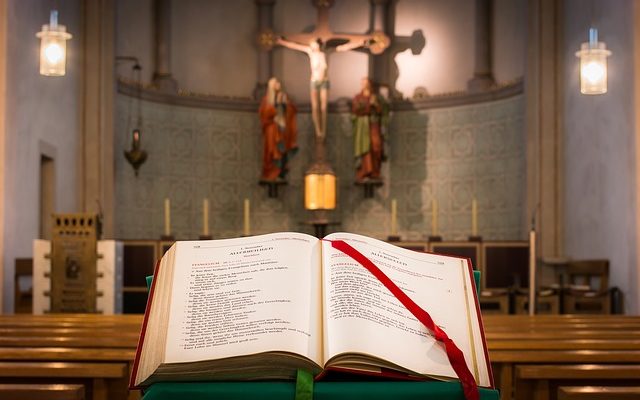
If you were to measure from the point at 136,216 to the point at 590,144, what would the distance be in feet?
19.0

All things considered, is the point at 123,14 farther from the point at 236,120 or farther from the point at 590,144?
the point at 590,144

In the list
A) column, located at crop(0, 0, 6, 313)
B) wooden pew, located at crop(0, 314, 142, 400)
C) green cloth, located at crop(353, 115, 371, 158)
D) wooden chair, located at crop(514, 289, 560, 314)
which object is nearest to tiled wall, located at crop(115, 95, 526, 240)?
green cloth, located at crop(353, 115, 371, 158)

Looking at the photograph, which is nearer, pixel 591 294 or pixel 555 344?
pixel 555 344

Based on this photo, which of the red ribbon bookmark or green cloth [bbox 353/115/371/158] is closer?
the red ribbon bookmark

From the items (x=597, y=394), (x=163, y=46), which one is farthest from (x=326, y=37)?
(x=597, y=394)

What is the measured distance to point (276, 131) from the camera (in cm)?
1184

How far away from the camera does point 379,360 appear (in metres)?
1.85

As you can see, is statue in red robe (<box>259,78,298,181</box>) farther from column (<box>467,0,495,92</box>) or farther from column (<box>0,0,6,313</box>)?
column (<box>0,0,6,313</box>)

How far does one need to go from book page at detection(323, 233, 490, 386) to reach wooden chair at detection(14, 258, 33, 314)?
5934 millimetres

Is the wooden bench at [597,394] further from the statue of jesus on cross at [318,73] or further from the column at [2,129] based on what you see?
the statue of jesus on cross at [318,73]

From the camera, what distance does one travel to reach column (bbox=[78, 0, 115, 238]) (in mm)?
10539

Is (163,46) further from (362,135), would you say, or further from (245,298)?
→ (245,298)

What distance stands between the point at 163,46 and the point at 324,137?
8.59 ft

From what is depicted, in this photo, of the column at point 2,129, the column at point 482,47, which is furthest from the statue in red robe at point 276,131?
the column at point 2,129
